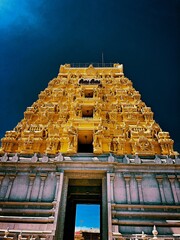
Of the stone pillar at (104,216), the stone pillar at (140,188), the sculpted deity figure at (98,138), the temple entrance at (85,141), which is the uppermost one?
the temple entrance at (85,141)

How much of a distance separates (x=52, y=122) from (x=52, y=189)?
9.14 metres

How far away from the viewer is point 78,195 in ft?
69.7

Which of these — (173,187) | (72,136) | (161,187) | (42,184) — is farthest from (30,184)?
(173,187)

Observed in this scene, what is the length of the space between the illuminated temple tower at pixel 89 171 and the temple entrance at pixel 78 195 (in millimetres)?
89

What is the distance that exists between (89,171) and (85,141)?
260 inches

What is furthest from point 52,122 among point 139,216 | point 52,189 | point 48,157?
point 139,216

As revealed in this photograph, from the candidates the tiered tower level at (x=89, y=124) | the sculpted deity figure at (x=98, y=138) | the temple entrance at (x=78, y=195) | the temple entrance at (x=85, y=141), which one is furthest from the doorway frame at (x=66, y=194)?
the temple entrance at (x=85, y=141)

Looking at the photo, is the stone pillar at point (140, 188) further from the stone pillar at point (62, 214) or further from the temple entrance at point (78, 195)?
the stone pillar at point (62, 214)

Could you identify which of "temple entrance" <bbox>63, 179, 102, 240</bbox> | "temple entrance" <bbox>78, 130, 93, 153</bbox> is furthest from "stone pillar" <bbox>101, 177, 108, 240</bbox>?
"temple entrance" <bbox>78, 130, 93, 153</bbox>

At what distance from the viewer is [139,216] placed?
49.6 ft

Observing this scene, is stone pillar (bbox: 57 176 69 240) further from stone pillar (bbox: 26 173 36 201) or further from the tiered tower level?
the tiered tower level

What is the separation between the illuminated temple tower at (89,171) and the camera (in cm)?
1499

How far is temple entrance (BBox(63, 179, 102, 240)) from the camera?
18938mm

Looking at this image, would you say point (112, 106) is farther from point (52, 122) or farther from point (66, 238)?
point (66, 238)
